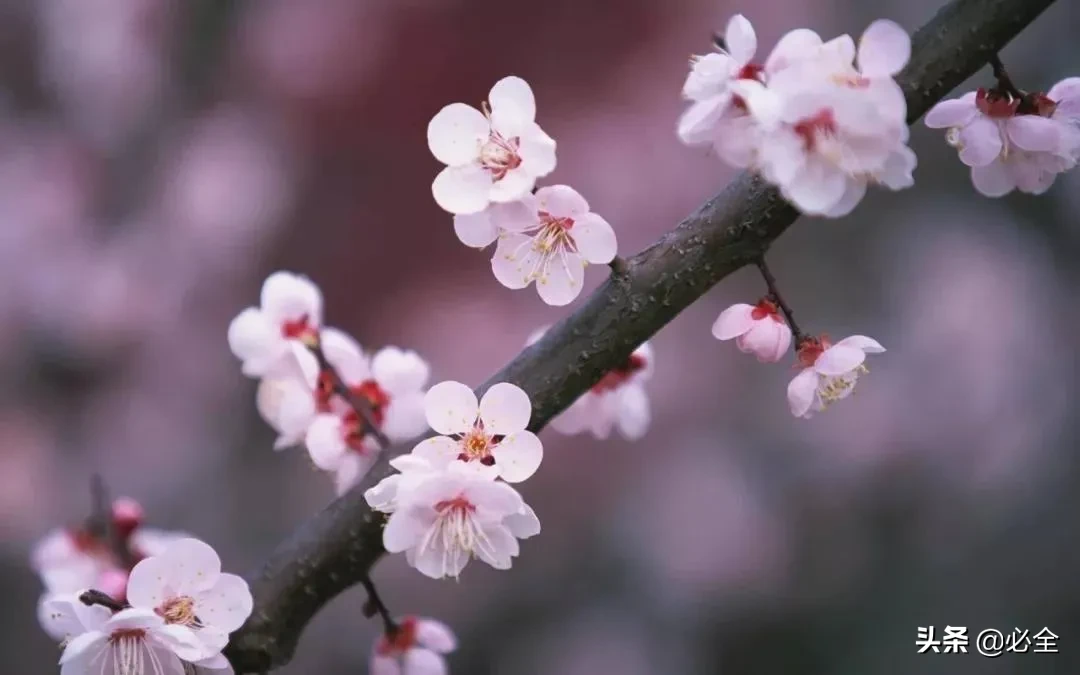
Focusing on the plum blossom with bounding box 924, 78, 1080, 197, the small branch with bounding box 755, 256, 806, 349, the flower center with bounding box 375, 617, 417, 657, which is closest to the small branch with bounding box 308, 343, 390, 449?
the flower center with bounding box 375, 617, 417, 657

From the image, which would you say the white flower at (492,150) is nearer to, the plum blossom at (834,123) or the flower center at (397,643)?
the plum blossom at (834,123)

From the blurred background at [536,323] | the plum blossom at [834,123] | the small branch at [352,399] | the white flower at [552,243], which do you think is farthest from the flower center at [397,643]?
the blurred background at [536,323]

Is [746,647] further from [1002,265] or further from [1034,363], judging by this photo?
[1002,265]

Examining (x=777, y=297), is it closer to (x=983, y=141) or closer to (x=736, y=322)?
Answer: (x=736, y=322)

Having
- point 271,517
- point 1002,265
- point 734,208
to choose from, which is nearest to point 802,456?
point 1002,265

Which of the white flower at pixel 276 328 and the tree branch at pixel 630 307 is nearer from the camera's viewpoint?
the tree branch at pixel 630 307

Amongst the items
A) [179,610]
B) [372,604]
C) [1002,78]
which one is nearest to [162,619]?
[179,610]
